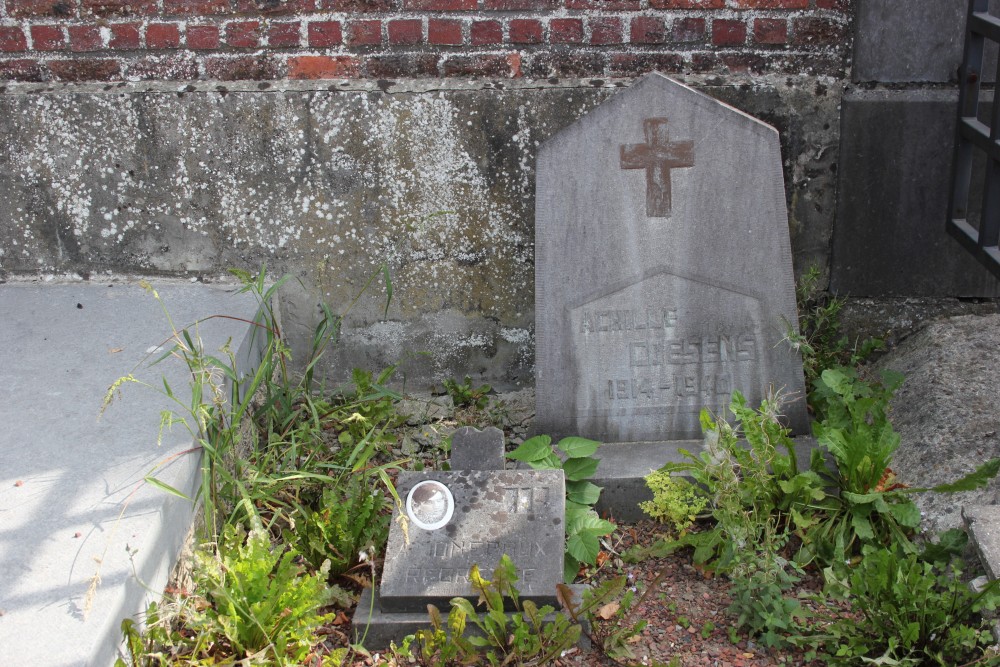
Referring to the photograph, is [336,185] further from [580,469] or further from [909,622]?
[909,622]

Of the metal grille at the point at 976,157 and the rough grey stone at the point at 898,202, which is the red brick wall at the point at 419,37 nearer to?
the rough grey stone at the point at 898,202

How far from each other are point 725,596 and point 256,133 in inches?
82.0

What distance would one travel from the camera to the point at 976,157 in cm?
317

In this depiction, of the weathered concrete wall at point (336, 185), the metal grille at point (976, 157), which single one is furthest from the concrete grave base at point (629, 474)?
the metal grille at point (976, 157)

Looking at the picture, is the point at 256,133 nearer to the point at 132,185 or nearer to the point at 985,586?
the point at 132,185

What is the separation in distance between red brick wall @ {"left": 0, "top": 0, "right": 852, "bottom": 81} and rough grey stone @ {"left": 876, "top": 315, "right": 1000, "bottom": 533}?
0.99m

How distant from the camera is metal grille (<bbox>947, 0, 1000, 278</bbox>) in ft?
9.36

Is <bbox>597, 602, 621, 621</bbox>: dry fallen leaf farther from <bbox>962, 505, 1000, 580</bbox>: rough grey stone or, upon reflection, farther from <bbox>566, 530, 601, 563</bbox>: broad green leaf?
<bbox>962, 505, 1000, 580</bbox>: rough grey stone

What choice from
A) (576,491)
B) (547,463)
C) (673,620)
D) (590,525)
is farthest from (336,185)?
(673,620)

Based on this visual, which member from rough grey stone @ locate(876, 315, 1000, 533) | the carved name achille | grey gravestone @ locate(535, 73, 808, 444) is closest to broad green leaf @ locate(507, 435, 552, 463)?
grey gravestone @ locate(535, 73, 808, 444)

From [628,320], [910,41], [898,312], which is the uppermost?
[910,41]

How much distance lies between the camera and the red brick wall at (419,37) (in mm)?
3107

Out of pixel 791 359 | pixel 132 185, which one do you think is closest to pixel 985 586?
pixel 791 359

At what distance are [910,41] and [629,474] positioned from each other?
172 centimetres
